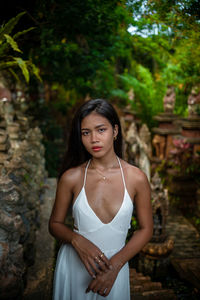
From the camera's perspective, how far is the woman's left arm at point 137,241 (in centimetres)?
112

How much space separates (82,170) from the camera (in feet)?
4.52

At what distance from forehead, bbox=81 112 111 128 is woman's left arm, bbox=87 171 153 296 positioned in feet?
1.23

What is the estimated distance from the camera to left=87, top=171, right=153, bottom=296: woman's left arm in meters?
1.12

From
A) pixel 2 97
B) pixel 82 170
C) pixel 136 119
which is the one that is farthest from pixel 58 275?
pixel 136 119

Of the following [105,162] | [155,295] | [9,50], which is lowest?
[155,295]

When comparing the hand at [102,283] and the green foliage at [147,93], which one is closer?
the hand at [102,283]

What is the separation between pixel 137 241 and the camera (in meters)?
1.26

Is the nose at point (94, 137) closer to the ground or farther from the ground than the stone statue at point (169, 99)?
closer to the ground

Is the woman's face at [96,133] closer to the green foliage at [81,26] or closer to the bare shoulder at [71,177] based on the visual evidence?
the bare shoulder at [71,177]

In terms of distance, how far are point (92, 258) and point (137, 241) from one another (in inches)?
10.6

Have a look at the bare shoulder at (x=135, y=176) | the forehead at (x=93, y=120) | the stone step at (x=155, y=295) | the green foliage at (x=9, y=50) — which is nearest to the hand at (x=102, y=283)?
the bare shoulder at (x=135, y=176)

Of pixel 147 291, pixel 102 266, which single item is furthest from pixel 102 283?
pixel 147 291

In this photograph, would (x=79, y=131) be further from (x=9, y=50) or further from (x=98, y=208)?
(x=9, y=50)

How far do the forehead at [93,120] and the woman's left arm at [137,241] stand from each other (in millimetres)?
376
